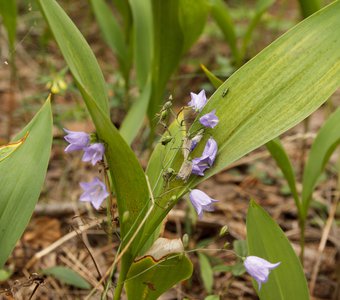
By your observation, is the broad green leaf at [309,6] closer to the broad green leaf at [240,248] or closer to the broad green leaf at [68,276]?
the broad green leaf at [240,248]

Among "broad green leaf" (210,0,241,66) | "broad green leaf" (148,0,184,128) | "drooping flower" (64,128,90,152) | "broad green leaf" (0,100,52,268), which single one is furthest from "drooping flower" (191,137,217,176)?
"broad green leaf" (210,0,241,66)

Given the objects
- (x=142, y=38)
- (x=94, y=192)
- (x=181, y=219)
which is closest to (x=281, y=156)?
(x=94, y=192)

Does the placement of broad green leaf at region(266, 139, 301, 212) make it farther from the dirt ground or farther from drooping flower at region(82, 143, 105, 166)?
drooping flower at region(82, 143, 105, 166)

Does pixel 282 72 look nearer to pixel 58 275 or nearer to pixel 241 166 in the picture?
pixel 58 275

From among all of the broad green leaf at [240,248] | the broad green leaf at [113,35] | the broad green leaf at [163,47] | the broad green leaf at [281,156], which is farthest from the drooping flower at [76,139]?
the broad green leaf at [113,35]

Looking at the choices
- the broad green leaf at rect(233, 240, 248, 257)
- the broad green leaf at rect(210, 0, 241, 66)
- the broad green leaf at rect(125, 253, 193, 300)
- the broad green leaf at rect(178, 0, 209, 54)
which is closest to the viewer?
the broad green leaf at rect(125, 253, 193, 300)

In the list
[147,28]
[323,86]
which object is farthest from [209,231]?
[323,86]
